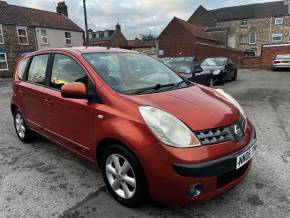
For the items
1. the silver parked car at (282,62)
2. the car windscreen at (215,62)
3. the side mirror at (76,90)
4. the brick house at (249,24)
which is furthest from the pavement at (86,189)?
the brick house at (249,24)

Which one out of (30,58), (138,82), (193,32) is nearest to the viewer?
(138,82)

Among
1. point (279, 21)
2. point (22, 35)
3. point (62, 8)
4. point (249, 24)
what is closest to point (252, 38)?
point (249, 24)

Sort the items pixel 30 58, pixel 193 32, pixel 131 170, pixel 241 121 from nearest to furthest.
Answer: pixel 131 170, pixel 241 121, pixel 30 58, pixel 193 32

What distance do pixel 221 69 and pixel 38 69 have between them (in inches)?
417

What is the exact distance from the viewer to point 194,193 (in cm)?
247

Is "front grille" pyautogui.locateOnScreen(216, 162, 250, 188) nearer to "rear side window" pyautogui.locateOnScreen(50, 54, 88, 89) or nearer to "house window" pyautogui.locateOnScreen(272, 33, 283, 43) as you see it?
"rear side window" pyautogui.locateOnScreen(50, 54, 88, 89)

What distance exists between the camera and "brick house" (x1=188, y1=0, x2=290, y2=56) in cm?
4662

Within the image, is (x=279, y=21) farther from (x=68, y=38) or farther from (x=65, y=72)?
(x=65, y=72)

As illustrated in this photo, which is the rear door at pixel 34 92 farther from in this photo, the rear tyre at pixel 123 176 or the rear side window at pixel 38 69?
the rear tyre at pixel 123 176

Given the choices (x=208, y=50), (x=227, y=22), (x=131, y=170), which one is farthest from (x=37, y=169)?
(x=227, y=22)

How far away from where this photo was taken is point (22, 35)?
27031 mm

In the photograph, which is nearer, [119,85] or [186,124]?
[186,124]

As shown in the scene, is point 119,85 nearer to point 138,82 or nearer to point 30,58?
point 138,82

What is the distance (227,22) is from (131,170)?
52.7 meters
